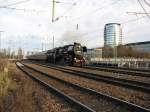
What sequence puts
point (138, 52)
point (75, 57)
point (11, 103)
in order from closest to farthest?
point (11, 103) → point (75, 57) → point (138, 52)

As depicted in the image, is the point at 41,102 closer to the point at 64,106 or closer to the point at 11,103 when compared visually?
the point at 64,106

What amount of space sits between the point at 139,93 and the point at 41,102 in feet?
16.4

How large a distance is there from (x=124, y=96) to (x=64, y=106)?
3.43 meters

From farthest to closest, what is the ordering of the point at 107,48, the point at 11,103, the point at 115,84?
the point at 107,48
the point at 115,84
the point at 11,103

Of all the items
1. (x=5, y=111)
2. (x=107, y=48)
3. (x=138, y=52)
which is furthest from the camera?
(x=107, y=48)

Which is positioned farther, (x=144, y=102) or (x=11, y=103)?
(x=144, y=102)

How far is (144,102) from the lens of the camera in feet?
46.1

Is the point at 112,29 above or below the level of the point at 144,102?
above

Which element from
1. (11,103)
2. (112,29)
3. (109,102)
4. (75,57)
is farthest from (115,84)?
(112,29)

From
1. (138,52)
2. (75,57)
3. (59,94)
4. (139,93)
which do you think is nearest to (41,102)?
A: (59,94)

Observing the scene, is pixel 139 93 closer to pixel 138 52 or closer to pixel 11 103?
pixel 11 103

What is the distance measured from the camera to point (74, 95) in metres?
16.9

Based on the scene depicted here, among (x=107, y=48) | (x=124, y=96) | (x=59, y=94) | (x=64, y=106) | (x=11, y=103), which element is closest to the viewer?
(x=11, y=103)

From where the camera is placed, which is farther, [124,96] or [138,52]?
[138,52]
